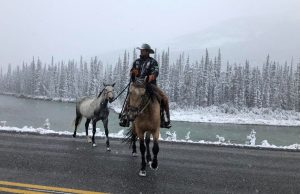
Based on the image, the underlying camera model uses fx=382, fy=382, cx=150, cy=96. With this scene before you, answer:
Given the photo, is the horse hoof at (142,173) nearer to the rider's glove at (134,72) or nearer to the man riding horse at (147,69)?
the man riding horse at (147,69)

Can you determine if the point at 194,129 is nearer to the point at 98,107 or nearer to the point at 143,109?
the point at 98,107

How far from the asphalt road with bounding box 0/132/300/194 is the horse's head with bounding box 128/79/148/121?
139cm

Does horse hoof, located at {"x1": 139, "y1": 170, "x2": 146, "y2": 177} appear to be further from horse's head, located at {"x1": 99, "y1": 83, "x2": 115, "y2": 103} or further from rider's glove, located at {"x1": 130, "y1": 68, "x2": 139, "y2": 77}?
horse's head, located at {"x1": 99, "y1": 83, "x2": 115, "y2": 103}

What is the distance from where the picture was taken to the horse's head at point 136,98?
8.30 metres

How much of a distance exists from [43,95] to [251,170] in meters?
147

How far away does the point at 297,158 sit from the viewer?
37.8 feet

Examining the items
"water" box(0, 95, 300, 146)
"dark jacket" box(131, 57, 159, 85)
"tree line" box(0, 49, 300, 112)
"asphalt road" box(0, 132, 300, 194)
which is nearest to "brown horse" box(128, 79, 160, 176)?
"dark jacket" box(131, 57, 159, 85)

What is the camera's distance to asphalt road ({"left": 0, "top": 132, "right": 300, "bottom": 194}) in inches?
296

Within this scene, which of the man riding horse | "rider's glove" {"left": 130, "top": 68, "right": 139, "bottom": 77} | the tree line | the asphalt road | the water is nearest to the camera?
the asphalt road

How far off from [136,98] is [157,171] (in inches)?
75.8

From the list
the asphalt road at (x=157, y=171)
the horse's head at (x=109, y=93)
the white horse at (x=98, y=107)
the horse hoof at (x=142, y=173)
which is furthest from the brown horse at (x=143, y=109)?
the horse's head at (x=109, y=93)

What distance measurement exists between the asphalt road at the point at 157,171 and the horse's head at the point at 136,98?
4.58 ft

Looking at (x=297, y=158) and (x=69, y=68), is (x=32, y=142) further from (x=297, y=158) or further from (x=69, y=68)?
(x=69, y=68)

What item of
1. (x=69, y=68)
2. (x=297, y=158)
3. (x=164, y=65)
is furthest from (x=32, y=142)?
(x=69, y=68)
